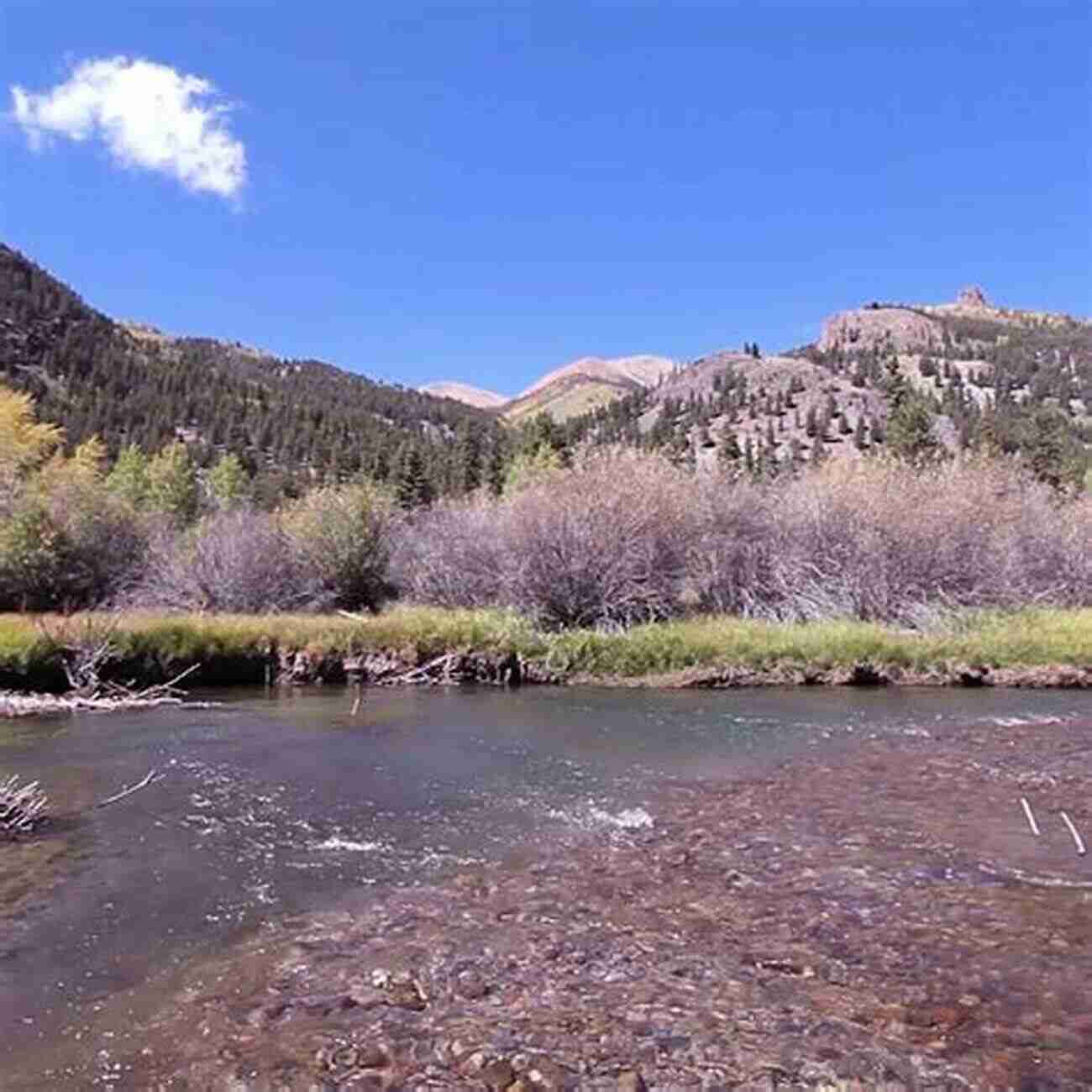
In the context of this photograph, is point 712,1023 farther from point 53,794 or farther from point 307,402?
point 307,402

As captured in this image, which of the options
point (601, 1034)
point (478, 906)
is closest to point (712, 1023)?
point (601, 1034)

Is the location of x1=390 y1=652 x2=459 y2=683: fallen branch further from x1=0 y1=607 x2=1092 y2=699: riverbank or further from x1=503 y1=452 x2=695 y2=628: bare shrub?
x1=503 y1=452 x2=695 y2=628: bare shrub

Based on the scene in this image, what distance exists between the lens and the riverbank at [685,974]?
621 cm

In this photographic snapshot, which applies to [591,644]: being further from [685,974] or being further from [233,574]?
[685,974]

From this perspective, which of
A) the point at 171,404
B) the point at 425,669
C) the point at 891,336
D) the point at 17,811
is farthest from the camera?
the point at 891,336

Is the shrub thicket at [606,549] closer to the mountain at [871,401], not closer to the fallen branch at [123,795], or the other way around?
the fallen branch at [123,795]

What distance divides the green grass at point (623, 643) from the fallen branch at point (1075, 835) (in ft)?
45.2

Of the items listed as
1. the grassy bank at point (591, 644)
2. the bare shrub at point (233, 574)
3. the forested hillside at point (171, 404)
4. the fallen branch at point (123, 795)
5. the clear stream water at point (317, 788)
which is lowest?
the clear stream water at point (317, 788)

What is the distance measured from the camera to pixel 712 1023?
22.0 ft

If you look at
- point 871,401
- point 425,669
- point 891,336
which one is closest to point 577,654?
point 425,669

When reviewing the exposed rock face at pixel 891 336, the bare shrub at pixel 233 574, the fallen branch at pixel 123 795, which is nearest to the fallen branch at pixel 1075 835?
the fallen branch at pixel 123 795

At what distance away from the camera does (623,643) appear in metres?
26.5

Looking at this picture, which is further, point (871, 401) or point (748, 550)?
point (871, 401)

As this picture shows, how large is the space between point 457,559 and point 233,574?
721 centimetres
